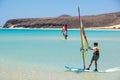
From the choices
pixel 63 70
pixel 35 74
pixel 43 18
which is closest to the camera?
pixel 35 74

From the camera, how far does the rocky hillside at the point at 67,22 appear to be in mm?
145000

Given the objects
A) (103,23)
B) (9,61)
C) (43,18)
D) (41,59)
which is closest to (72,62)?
(41,59)

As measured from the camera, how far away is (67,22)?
148 m

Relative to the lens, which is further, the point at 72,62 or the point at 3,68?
the point at 72,62

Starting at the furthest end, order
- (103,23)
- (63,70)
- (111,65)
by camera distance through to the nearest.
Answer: (103,23)
(111,65)
(63,70)

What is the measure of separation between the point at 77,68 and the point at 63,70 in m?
0.59

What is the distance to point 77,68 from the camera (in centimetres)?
1271

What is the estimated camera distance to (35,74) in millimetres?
11391

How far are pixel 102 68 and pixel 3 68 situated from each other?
3531 mm

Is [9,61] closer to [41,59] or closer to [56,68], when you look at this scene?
[41,59]

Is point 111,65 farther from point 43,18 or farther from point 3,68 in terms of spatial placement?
point 43,18

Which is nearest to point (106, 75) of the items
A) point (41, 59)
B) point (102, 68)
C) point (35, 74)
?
point (102, 68)

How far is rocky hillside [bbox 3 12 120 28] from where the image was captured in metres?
145

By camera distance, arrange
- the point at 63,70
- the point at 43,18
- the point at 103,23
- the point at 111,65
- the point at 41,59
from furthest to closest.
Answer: the point at 43,18 → the point at 103,23 → the point at 41,59 → the point at 111,65 → the point at 63,70
